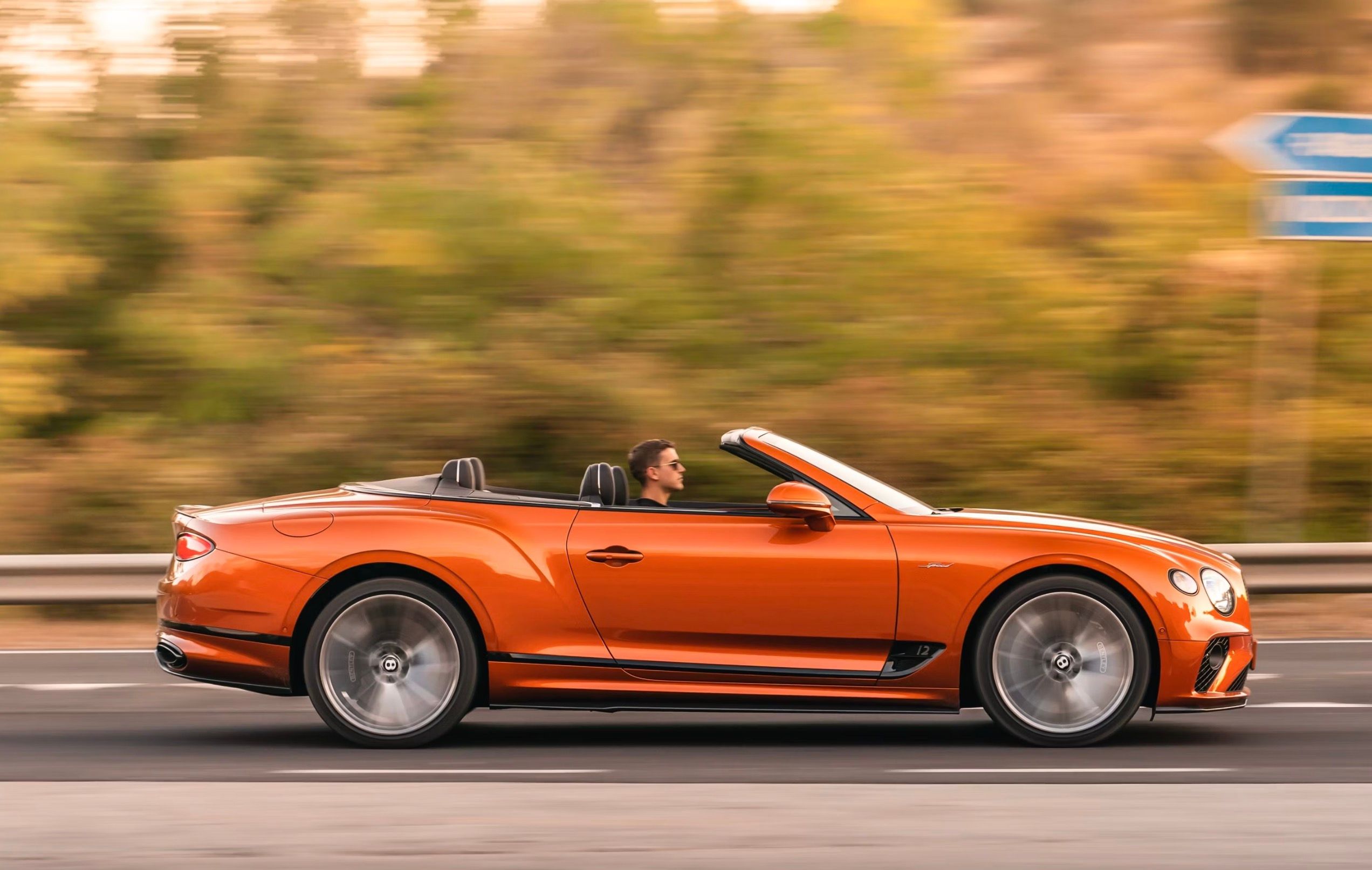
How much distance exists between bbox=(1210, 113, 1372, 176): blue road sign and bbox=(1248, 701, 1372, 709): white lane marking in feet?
16.5

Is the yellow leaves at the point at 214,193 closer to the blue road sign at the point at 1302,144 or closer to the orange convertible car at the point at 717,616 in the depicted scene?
the blue road sign at the point at 1302,144

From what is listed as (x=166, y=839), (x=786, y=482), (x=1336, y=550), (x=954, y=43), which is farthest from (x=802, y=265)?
(x=166, y=839)

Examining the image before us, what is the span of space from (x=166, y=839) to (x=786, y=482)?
2.74 m

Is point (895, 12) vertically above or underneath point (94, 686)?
above

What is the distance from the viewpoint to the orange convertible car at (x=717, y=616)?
6.31 m

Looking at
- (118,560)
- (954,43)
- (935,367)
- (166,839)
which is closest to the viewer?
(166,839)

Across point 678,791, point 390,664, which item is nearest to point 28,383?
point 390,664

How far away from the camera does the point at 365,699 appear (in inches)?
255

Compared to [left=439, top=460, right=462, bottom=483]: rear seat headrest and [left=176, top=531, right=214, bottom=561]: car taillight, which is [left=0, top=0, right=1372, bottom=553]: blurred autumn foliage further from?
[left=176, top=531, right=214, bottom=561]: car taillight

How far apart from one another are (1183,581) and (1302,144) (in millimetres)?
6244

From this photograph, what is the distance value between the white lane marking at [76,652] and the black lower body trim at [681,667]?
13.4ft

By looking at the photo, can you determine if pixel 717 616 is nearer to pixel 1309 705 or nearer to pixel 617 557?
pixel 617 557

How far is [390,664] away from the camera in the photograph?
254 inches

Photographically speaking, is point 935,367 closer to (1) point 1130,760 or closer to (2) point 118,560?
(2) point 118,560
